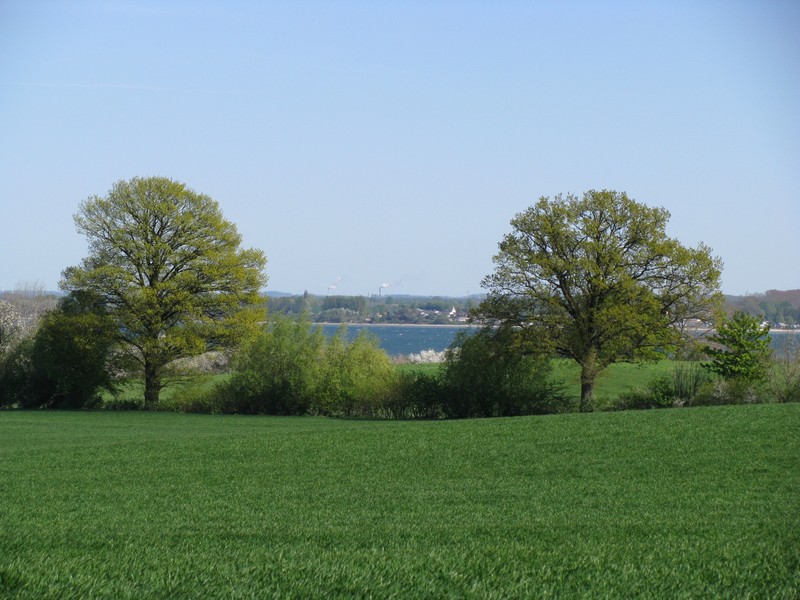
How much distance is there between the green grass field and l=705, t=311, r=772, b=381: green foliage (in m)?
11.4

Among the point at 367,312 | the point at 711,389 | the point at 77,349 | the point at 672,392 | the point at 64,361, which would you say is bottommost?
the point at 672,392

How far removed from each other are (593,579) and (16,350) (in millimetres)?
43874

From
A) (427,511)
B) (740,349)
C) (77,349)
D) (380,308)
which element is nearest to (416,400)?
(740,349)

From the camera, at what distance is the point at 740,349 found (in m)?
36.0

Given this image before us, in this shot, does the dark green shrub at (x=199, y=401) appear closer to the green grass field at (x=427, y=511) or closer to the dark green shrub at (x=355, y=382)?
the dark green shrub at (x=355, y=382)

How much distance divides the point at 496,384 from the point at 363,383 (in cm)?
625

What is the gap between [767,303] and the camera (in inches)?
1843

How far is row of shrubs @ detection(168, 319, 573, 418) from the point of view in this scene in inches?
1491

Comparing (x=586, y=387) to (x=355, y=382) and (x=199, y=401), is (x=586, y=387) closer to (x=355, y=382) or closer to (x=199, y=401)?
(x=355, y=382)

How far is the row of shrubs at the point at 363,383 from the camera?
37.9m

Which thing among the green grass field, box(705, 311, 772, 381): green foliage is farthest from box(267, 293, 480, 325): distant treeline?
the green grass field

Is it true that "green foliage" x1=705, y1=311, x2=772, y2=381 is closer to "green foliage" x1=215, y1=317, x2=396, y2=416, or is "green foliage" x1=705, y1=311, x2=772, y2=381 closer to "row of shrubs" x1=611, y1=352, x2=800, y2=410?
"row of shrubs" x1=611, y1=352, x2=800, y2=410

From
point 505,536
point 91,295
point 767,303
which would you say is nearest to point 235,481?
point 505,536

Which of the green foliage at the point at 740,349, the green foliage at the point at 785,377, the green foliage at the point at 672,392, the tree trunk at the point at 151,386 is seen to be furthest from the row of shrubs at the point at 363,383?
the green foliage at the point at 785,377
